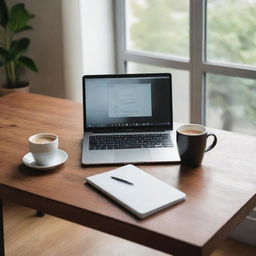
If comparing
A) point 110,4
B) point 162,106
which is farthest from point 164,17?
point 162,106

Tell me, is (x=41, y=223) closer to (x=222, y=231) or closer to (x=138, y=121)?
(x=138, y=121)

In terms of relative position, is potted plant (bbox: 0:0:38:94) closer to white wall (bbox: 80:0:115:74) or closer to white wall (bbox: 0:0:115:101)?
white wall (bbox: 0:0:115:101)

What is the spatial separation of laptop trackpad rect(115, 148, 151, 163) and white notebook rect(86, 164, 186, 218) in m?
0.07

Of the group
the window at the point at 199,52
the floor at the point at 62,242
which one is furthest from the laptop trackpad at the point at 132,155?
the window at the point at 199,52

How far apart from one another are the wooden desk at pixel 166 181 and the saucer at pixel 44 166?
0.07 feet

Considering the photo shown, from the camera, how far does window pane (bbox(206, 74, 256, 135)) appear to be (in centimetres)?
283

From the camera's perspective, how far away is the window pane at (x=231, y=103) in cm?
283

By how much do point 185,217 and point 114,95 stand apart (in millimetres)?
672

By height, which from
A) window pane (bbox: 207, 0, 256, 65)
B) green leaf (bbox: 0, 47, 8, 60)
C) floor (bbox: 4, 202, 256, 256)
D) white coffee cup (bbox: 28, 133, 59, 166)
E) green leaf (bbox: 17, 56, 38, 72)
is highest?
window pane (bbox: 207, 0, 256, 65)

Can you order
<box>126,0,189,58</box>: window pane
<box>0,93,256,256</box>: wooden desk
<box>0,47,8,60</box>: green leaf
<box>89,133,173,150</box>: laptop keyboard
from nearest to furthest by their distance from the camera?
<box>0,93,256,256</box>: wooden desk < <box>89,133,173,150</box>: laptop keyboard < <box>126,0,189,58</box>: window pane < <box>0,47,8,60</box>: green leaf

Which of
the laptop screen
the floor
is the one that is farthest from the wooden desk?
the floor

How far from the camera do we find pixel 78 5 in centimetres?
294

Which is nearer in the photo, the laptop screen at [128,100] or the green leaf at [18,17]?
the laptop screen at [128,100]

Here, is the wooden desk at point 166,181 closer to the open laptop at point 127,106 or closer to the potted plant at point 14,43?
the open laptop at point 127,106
